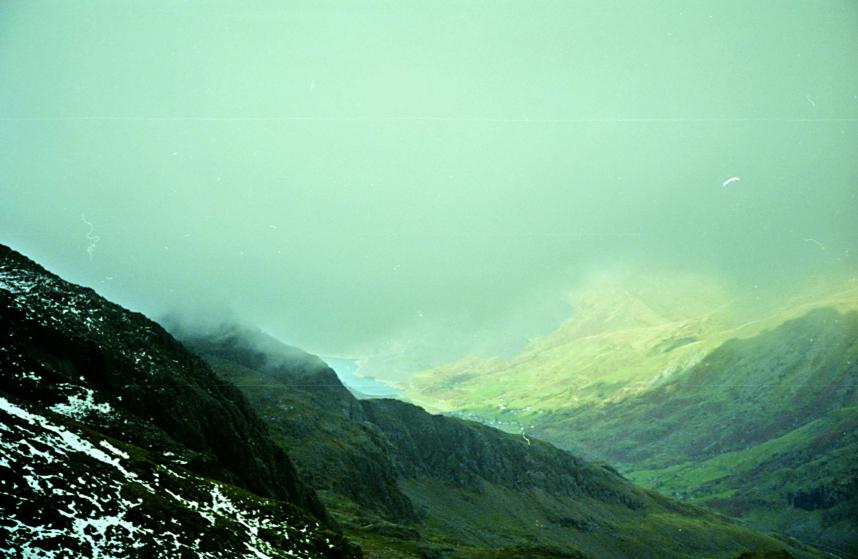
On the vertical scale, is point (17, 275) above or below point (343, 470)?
above

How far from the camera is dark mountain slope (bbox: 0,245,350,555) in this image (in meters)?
47.0

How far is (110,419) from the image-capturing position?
68.9 metres

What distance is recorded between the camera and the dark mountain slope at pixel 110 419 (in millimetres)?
47000

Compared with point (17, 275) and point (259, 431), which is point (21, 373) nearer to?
point (17, 275)

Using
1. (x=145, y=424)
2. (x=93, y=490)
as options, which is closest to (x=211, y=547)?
(x=93, y=490)

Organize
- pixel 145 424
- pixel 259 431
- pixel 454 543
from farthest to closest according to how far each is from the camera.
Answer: pixel 454 543, pixel 259 431, pixel 145 424

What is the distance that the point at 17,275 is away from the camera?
8306 cm

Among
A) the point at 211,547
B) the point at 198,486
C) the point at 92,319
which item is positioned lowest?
the point at 211,547

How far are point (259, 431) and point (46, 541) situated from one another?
64161mm

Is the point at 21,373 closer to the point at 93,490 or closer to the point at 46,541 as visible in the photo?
the point at 93,490

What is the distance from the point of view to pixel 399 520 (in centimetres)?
17162

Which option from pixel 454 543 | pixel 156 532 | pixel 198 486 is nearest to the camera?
pixel 156 532

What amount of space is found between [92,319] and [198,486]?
1364 inches

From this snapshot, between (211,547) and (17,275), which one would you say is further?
(17,275)
